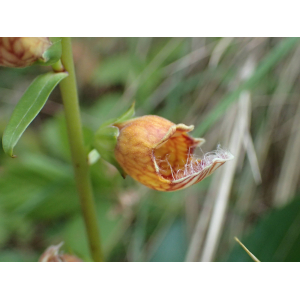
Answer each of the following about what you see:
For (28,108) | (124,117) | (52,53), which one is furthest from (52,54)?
(124,117)

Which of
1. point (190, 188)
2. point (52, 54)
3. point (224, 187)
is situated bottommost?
point (190, 188)

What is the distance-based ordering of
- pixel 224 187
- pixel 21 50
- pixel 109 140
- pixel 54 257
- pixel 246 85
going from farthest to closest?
1. pixel 224 187
2. pixel 246 85
3. pixel 54 257
4. pixel 109 140
5. pixel 21 50

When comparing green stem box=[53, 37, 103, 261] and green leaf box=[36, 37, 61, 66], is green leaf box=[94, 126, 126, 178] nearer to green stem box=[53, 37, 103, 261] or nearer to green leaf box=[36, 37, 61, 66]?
green stem box=[53, 37, 103, 261]

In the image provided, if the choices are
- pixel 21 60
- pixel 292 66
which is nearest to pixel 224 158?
pixel 21 60

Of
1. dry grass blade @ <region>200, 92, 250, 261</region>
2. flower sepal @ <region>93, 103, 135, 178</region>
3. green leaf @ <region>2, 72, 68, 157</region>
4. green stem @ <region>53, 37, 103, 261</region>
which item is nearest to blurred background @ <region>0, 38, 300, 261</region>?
dry grass blade @ <region>200, 92, 250, 261</region>

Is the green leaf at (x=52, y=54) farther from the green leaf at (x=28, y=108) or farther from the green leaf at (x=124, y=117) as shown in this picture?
the green leaf at (x=124, y=117)

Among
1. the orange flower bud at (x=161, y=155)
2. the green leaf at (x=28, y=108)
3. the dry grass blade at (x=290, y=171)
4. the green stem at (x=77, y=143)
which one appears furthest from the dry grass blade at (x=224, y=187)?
the green leaf at (x=28, y=108)

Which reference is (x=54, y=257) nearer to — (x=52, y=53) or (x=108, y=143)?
(x=108, y=143)
